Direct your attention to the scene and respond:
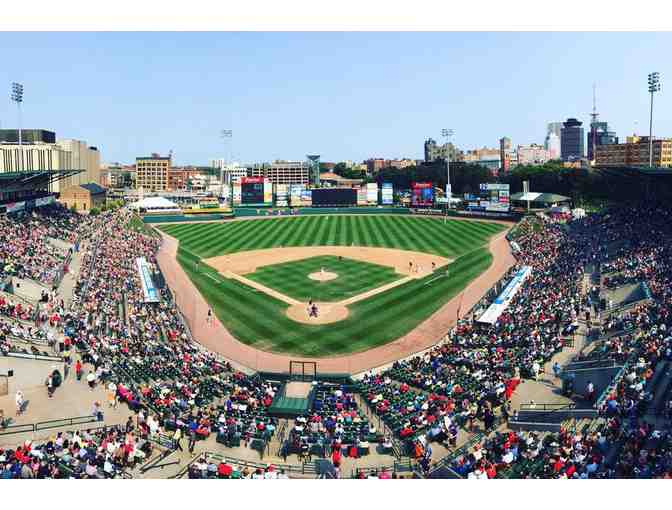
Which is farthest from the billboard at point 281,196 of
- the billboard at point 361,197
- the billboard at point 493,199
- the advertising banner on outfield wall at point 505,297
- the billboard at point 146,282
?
the advertising banner on outfield wall at point 505,297

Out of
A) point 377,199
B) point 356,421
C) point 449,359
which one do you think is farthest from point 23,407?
point 377,199

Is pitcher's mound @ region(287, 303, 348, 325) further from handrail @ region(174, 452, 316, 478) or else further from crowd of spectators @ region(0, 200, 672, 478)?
handrail @ region(174, 452, 316, 478)

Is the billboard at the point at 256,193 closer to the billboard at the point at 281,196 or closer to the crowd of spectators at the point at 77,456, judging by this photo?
the billboard at the point at 281,196

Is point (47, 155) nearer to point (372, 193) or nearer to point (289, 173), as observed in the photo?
point (372, 193)

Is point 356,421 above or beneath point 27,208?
beneath

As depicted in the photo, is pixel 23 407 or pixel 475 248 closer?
pixel 23 407

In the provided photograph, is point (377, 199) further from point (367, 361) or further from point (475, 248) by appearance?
point (367, 361)

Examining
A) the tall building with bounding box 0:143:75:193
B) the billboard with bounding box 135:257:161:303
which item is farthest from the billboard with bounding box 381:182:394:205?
the billboard with bounding box 135:257:161:303

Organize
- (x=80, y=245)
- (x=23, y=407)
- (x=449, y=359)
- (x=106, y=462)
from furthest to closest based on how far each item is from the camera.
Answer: (x=80, y=245)
(x=449, y=359)
(x=23, y=407)
(x=106, y=462)
